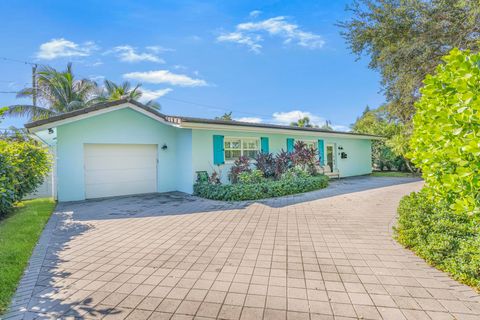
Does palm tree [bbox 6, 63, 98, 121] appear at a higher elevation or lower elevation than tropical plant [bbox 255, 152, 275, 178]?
higher

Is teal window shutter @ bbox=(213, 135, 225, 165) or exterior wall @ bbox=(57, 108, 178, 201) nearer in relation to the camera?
exterior wall @ bbox=(57, 108, 178, 201)

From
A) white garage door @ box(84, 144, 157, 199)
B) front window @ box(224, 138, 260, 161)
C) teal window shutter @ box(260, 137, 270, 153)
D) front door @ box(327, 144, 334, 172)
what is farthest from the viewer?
front door @ box(327, 144, 334, 172)

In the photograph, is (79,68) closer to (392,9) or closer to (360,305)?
(392,9)

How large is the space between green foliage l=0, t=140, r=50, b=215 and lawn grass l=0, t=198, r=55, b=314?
0.55 meters

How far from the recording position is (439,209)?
4043 millimetres

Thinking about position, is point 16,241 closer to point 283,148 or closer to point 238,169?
point 238,169

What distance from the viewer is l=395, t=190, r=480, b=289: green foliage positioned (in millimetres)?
3119

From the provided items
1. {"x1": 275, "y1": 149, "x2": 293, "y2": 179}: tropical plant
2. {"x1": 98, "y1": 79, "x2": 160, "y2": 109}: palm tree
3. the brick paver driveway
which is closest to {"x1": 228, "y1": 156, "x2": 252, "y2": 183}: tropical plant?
{"x1": 275, "y1": 149, "x2": 293, "y2": 179}: tropical plant

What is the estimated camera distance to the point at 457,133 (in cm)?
232

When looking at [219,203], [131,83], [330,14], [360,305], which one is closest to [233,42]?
[330,14]

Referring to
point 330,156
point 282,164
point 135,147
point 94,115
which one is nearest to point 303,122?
point 330,156

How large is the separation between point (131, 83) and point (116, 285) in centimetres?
2256

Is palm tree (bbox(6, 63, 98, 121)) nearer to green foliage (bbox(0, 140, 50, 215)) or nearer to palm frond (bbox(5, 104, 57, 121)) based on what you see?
palm frond (bbox(5, 104, 57, 121))

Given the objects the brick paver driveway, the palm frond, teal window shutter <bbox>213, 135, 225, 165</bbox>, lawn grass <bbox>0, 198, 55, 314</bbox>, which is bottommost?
the brick paver driveway
